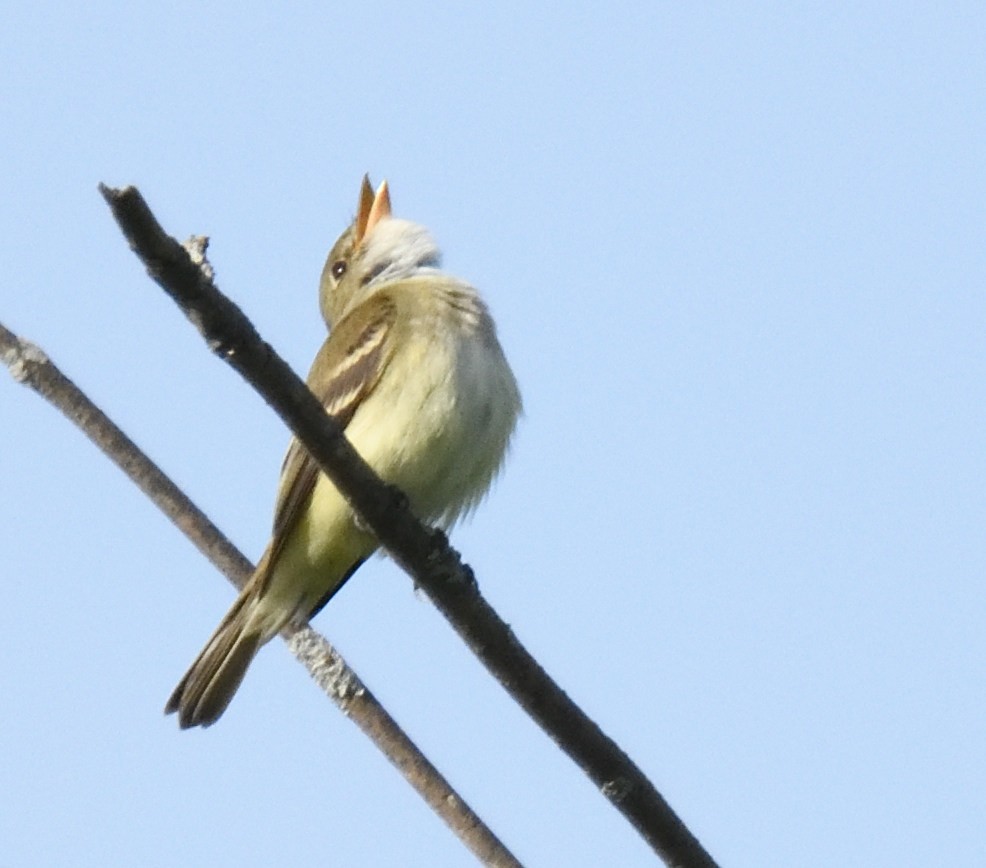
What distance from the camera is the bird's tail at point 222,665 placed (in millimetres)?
6074

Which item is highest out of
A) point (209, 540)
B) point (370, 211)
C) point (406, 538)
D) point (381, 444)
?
point (370, 211)

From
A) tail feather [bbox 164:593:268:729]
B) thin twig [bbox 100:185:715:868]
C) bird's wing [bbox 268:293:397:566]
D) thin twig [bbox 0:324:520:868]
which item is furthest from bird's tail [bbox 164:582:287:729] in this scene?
thin twig [bbox 100:185:715:868]

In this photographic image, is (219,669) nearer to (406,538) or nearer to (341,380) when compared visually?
(341,380)

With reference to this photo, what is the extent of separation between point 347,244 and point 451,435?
2686 millimetres

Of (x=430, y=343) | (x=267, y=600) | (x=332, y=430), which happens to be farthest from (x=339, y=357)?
(x=332, y=430)

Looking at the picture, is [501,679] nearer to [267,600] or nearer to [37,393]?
[37,393]

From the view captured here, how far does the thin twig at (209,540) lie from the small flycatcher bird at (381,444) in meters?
1.12

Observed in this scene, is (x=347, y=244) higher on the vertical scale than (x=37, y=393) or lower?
higher

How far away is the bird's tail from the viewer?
6.07 meters

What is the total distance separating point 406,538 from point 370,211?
14.2ft

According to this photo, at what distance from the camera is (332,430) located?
3617 millimetres

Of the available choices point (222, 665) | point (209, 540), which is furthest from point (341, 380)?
point (209, 540)

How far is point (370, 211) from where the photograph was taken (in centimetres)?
808

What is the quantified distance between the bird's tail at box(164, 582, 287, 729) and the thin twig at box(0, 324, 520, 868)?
1.34 meters
